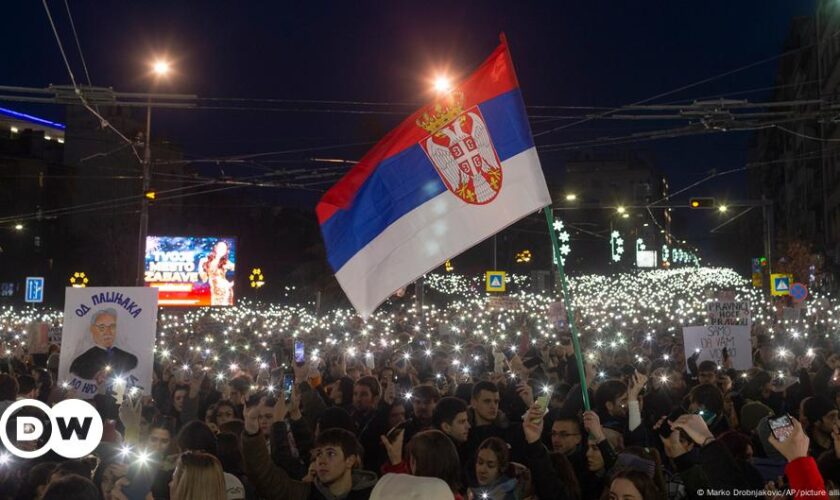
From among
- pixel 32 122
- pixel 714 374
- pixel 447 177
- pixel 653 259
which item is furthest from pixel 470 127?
pixel 32 122

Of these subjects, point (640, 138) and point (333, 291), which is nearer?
point (640, 138)

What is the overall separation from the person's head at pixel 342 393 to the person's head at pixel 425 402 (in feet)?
7.04

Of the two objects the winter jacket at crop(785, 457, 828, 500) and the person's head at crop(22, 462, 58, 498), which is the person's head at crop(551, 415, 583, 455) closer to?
the winter jacket at crop(785, 457, 828, 500)

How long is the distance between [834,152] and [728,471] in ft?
168

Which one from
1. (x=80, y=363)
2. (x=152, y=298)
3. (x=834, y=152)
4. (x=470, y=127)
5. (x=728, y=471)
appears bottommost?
(x=728, y=471)

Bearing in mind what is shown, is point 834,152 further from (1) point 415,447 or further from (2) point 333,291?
(1) point 415,447

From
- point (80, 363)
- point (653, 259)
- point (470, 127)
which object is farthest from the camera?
point (653, 259)

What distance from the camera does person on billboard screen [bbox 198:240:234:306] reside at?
41.4 meters

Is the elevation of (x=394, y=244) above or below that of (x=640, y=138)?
below

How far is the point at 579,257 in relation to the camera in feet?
223

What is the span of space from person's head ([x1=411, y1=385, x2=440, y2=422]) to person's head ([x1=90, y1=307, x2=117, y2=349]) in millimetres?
4899

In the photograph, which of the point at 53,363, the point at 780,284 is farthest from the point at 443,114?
the point at 780,284

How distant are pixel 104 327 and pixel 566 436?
6818mm

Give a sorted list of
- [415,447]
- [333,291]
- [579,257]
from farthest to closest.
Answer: [579,257], [333,291], [415,447]
